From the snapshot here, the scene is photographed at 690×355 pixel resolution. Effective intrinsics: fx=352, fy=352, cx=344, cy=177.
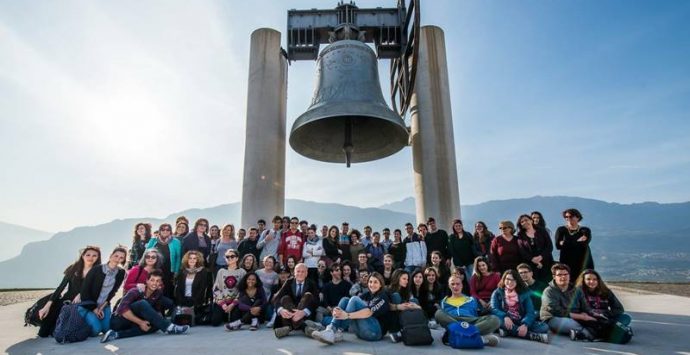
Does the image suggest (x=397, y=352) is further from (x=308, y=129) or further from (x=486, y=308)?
(x=308, y=129)

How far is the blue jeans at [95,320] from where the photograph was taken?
14.2 ft

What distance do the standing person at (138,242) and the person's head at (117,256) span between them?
4.05 feet

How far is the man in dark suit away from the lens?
4402 millimetres

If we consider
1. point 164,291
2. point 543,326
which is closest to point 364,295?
point 543,326

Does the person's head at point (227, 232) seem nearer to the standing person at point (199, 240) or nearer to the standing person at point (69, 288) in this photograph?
the standing person at point (199, 240)

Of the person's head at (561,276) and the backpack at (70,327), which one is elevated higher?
the person's head at (561,276)

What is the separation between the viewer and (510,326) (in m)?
4.26

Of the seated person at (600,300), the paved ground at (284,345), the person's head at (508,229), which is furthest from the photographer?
the person's head at (508,229)

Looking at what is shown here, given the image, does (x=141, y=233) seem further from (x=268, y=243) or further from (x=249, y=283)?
(x=249, y=283)

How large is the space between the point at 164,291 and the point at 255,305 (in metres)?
1.55

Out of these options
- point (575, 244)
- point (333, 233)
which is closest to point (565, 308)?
point (575, 244)

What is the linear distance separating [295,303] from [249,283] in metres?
0.79

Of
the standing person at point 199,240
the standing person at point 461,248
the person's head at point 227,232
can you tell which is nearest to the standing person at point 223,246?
the person's head at point 227,232

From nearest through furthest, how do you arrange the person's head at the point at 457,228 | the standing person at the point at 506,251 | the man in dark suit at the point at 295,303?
the man in dark suit at the point at 295,303 < the standing person at the point at 506,251 < the person's head at the point at 457,228
